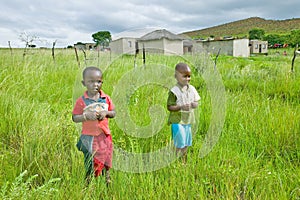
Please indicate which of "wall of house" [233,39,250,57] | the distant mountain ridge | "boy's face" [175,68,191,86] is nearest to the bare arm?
"boy's face" [175,68,191,86]

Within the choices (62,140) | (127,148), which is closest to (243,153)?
(127,148)

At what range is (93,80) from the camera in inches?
46.8

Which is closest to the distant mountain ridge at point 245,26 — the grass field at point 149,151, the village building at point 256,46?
the village building at point 256,46

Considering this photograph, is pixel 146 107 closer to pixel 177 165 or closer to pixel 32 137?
pixel 177 165

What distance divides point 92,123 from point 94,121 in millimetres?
19

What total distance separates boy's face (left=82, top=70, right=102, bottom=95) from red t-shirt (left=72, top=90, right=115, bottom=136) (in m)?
0.07

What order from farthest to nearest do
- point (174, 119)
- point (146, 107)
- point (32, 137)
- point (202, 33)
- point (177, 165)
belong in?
point (202, 33) → point (146, 107) → point (32, 137) → point (177, 165) → point (174, 119)

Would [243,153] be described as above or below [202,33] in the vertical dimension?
below

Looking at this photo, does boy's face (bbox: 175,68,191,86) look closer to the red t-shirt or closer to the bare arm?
the bare arm

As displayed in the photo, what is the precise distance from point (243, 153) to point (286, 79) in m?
2.72

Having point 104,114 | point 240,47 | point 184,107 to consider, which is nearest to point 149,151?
point 184,107

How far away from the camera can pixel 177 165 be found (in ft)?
5.23

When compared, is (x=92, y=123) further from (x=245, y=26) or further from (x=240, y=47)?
(x=245, y=26)

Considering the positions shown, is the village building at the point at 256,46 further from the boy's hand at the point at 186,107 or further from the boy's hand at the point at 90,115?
the boy's hand at the point at 90,115
